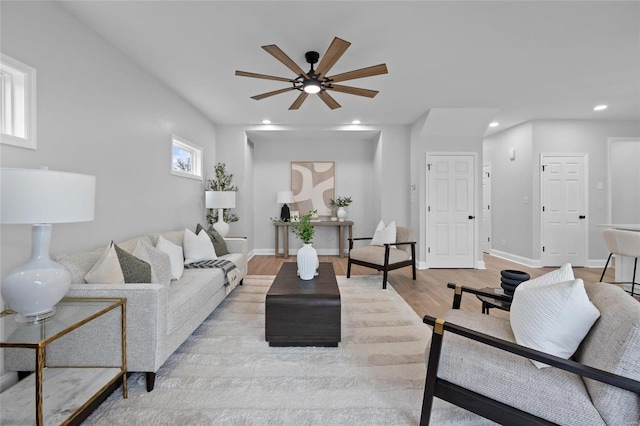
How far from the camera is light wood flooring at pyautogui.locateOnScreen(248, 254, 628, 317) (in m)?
3.11

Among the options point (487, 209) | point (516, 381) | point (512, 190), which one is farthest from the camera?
point (487, 209)

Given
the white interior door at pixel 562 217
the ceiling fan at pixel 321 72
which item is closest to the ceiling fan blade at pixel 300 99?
the ceiling fan at pixel 321 72

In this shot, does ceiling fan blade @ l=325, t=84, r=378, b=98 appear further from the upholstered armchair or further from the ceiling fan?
the upholstered armchair

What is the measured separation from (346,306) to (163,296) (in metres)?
1.89

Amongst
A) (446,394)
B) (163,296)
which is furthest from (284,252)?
(446,394)

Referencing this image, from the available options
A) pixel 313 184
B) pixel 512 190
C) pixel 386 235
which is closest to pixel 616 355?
pixel 386 235

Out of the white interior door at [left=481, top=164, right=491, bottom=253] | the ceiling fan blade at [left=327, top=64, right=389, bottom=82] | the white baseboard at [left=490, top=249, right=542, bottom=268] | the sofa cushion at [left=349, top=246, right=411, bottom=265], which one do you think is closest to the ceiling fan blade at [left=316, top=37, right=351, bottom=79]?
the ceiling fan blade at [left=327, top=64, right=389, bottom=82]

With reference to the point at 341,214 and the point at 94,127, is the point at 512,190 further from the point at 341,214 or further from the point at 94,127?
the point at 94,127

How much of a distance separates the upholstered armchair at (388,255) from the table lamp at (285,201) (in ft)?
6.80

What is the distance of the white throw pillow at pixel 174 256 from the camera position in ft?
8.28

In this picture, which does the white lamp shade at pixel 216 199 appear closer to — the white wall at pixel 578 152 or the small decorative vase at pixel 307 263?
the small decorative vase at pixel 307 263

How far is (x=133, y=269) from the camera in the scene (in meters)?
1.95

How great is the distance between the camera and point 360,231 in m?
6.18

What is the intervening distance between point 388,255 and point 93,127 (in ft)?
11.3
